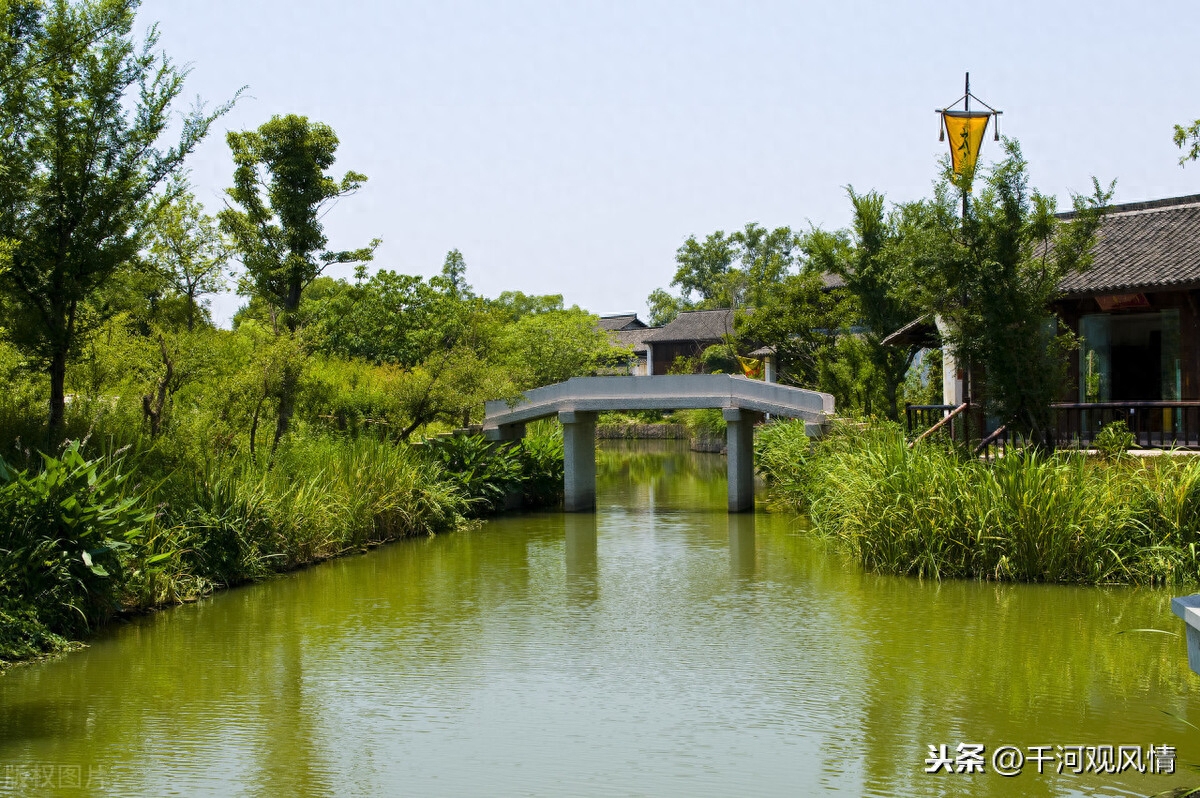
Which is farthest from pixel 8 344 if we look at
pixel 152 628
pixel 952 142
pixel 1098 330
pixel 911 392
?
pixel 911 392

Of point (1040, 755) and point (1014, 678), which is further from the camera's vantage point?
point (1014, 678)

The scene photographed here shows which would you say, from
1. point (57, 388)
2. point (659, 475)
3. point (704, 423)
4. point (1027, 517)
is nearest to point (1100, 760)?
point (1027, 517)

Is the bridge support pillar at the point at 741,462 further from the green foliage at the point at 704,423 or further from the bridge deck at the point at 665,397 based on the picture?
the green foliage at the point at 704,423

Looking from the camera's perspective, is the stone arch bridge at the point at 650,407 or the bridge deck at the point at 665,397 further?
the stone arch bridge at the point at 650,407

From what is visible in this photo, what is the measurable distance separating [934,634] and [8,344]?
483 inches

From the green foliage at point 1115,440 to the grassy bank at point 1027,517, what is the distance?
0.16m

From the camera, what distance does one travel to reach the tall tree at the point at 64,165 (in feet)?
48.3

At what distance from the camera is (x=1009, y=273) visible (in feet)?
53.9

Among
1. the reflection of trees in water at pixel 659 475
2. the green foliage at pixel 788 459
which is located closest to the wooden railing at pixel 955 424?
the green foliage at pixel 788 459

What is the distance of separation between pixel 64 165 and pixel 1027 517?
13.3 meters

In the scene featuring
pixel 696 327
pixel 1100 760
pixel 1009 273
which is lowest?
pixel 1100 760

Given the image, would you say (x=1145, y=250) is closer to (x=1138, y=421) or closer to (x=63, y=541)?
(x=1138, y=421)

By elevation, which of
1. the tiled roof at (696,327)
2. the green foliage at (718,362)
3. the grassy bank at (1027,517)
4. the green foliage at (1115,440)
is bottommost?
the grassy bank at (1027,517)

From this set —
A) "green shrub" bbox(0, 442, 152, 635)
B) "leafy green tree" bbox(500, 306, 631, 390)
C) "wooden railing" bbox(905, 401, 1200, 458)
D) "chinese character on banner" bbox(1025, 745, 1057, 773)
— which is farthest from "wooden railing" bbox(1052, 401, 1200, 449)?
"leafy green tree" bbox(500, 306, 631, 390)
